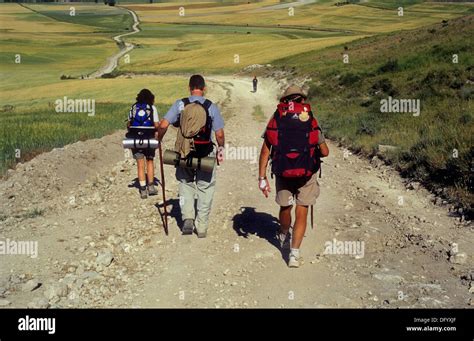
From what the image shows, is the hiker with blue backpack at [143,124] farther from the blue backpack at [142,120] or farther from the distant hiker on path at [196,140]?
the distant hiker on path at [196,140]

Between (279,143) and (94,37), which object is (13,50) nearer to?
(94,37)

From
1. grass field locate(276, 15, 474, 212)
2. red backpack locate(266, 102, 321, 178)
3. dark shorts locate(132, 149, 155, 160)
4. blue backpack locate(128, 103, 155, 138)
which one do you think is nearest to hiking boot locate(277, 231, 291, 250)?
red backpack locate(266, 102, 321, 178)

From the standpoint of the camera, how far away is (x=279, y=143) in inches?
264

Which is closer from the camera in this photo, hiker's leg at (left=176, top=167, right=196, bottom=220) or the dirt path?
hiker's leg at (left=176, top=167, right=196, bottom=220)

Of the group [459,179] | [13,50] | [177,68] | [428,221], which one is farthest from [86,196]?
[13,50]

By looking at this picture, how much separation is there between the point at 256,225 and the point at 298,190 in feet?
6.34

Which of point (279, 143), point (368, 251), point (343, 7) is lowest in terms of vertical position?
point (368, 251)

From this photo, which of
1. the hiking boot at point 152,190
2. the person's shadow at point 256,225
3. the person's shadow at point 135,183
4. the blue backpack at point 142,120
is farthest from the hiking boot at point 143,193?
the person's shadow at point 256,225

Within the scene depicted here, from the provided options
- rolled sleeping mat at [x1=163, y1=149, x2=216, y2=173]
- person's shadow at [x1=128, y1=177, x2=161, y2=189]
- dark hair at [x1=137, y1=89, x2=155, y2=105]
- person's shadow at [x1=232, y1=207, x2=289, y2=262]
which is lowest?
person's shadow at [x1=232, y1=207, x2=289, y2=262]

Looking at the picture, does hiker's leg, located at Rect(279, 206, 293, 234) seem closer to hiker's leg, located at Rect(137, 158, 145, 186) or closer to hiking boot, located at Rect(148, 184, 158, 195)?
hiking boot, located at Rect(148, 184, 158, 195)

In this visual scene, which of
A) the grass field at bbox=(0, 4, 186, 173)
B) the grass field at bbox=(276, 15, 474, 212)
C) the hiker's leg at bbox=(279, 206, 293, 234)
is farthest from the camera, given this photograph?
the grass field at bbox=(0, 4, 186, 173)

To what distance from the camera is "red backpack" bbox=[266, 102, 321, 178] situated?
661 centimetres

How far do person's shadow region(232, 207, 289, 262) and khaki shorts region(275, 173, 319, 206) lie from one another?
93cm
